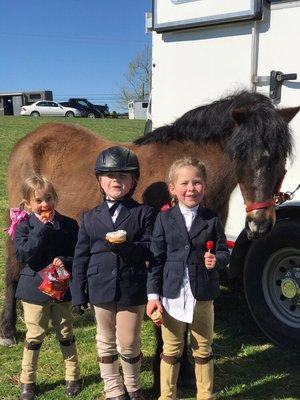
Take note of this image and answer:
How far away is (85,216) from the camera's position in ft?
10.2

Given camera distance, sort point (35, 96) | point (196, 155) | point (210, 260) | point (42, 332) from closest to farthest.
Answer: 1. point (210, 260)
2. point (42, 332)
3. point (196, 155)
4. point (35, 96)

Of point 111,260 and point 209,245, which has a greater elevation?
point 209,245

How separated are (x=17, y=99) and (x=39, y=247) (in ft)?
153

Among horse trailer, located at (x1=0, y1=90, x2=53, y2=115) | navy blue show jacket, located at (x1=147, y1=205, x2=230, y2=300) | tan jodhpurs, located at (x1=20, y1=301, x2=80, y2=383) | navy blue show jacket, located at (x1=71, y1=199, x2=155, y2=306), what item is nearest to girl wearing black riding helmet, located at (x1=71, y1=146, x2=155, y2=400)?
navy blue show jacket, located at (x1=71, y1=199, x2=155, y2=306)

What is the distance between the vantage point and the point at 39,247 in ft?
10.2

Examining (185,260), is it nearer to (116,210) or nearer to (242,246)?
(116,210)

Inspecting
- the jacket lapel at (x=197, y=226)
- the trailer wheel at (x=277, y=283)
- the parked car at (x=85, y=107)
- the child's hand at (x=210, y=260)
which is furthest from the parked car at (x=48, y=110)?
the child's hand at (x=210, y=260)

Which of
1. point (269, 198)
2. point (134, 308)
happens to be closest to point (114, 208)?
point (134, 308)

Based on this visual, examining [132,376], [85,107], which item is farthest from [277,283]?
[85,107]

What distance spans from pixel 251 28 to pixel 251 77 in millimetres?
395

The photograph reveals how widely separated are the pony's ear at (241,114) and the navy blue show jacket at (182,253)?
652 millimetres

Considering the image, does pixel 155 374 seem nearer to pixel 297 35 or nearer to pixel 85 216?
pixel 85 216

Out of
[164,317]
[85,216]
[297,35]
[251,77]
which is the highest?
[297,35]

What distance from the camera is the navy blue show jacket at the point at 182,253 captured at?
2906mm
